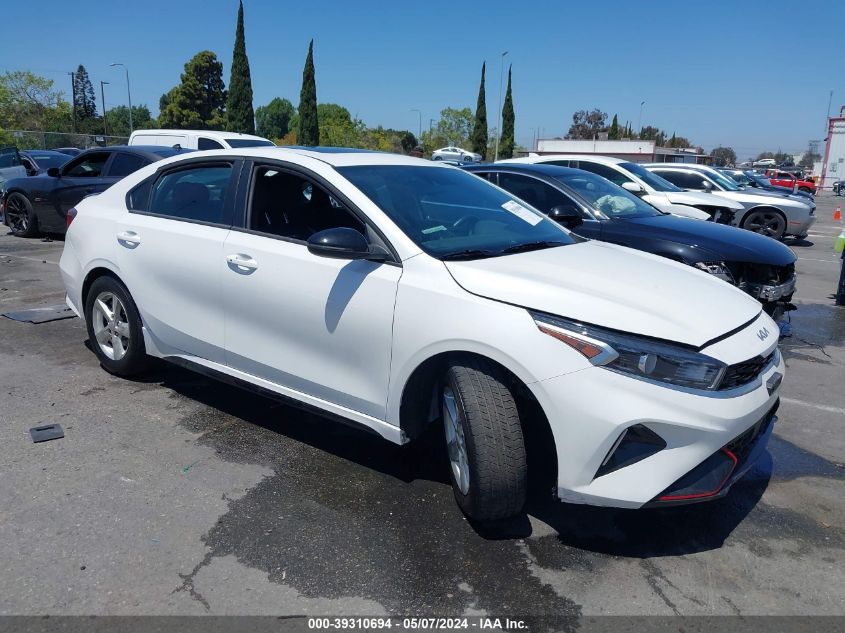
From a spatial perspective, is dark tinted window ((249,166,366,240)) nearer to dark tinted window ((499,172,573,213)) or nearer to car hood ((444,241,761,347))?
car hood ((444,241,761,347))

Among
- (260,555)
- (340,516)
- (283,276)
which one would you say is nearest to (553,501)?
(340,516)

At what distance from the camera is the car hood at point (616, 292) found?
2877mm

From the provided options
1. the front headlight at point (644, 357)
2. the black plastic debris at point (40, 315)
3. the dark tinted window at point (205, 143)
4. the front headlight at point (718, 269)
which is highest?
the dark tinted window at point (205, 143)

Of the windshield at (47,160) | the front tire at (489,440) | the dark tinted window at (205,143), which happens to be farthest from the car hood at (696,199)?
the windshield at (47,160)

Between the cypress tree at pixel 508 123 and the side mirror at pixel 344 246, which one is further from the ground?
the cypress tree at pixel 508 123

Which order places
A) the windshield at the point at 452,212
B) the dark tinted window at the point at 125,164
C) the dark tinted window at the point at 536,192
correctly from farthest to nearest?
the dark tinted window at the point at 125,164 < the dark tinted window at the point at 536,192 < the windshield at the point at 452,212

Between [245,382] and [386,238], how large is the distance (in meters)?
1.31

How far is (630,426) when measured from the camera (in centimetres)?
270

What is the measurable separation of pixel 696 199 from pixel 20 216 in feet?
39.8

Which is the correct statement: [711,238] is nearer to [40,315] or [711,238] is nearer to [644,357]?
[644,357]

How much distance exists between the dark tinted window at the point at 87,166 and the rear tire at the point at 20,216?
1201 mm

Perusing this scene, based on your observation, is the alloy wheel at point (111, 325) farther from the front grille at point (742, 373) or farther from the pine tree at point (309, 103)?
the pine tree at point (309, 103)

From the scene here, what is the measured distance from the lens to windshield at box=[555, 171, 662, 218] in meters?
7.15

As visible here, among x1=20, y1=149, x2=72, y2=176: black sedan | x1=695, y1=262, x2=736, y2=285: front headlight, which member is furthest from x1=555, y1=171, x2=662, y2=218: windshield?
x1=20, y1=149, x2=72, y2=176: black sedan
